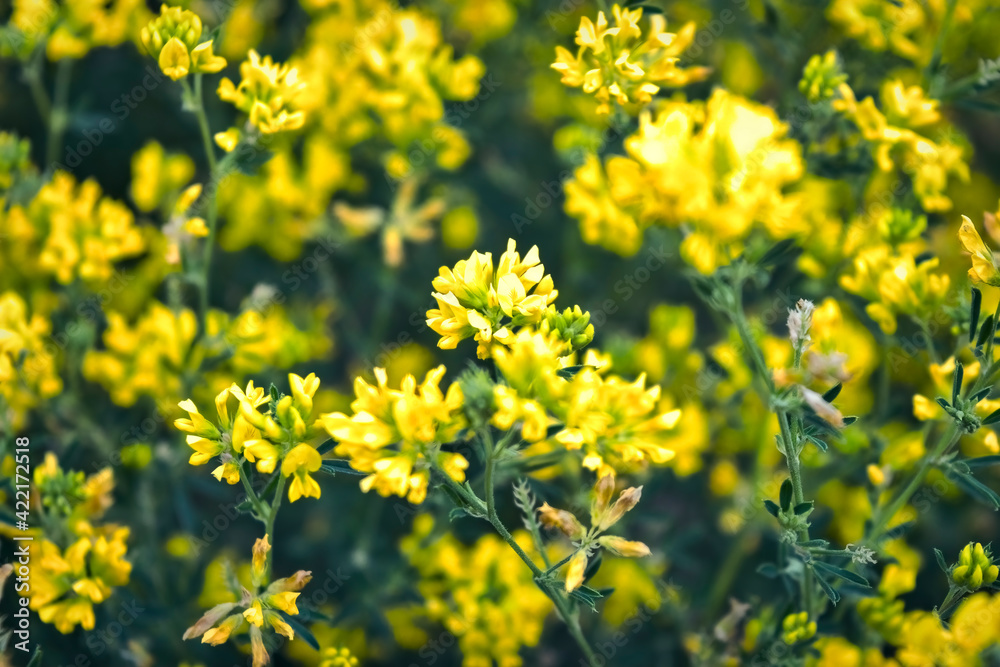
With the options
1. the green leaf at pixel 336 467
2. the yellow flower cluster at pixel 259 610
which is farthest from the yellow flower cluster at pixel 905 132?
the yellow flower cluster at pixel 259 610

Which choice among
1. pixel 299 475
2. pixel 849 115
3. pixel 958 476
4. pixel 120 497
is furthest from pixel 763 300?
pixel 120 497

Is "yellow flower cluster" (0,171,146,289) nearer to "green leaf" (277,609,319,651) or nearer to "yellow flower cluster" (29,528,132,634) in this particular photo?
"yellow flower cluster" (29,528,132,634)

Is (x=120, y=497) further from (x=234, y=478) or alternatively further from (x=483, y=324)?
(x=483, y=324)

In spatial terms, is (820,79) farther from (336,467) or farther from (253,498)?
(253,498)

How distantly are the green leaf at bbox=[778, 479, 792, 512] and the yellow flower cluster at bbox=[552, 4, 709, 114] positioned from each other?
1011mm

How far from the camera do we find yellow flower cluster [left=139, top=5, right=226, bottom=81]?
2191 millimetres

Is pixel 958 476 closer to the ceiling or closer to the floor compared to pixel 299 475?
closer to the floor

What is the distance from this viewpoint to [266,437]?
180 cm

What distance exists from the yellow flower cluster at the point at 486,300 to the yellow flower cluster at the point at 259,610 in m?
0.66

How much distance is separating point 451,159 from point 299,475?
1.84m

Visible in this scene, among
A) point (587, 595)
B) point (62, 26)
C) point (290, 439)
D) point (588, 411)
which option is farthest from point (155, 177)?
point (587, 595)

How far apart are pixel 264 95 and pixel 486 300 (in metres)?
1.06

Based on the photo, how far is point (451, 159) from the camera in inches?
129

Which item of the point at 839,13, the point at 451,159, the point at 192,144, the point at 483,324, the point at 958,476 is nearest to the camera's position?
the point at 483,324
